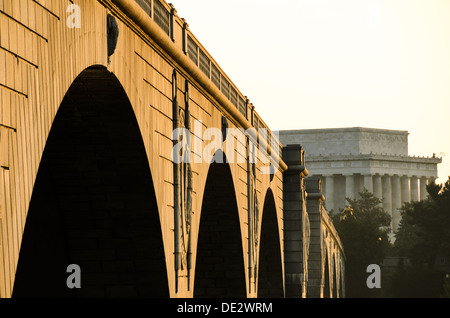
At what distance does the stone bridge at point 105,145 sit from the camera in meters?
12.3

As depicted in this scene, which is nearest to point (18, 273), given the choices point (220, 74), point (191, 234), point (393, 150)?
point (191, 234)

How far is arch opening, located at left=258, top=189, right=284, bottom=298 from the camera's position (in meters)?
44.5

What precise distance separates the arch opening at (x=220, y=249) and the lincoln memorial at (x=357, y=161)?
138m

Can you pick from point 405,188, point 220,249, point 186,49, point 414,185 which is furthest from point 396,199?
point 186,49

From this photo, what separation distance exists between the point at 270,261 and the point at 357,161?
421 feet

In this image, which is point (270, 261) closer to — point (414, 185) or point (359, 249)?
point (359, 249)

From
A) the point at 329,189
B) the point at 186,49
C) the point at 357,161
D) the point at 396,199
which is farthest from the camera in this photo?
the point at 396,199

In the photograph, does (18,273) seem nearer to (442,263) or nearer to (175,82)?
A: (175,82)

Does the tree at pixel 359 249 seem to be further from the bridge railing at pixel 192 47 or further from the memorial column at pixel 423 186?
the bridge railing at pixel 192 47

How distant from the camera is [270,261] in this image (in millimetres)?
45625

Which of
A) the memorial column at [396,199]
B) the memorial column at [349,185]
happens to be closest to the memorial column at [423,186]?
the memorial column at [396,199]

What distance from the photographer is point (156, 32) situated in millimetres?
18984

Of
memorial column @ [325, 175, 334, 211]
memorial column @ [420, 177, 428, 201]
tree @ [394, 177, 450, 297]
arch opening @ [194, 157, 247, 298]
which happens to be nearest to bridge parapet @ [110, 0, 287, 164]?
arch opening @ [194, 157, 247, 298]
